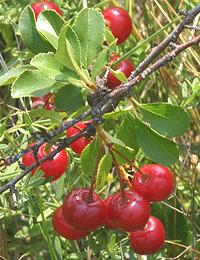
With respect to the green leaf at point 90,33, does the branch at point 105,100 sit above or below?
below

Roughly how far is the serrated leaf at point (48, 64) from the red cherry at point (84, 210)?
218mm

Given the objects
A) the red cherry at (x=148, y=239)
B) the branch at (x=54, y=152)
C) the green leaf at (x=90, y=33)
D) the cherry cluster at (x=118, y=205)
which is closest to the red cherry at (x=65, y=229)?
the cherry cluster at (x=118, y=205)

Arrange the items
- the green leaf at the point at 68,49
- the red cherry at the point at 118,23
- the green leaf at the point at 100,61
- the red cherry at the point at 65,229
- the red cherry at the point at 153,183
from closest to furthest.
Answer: the green leaf at the point at 68,49
the green leaf at the point at 100,61
the red cherry at the point at 153,183
the red cherry at the point at 65,229
the red cherry at the point at 118,23

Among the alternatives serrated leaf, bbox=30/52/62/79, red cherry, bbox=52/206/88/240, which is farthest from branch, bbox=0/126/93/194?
red cherry, bbox=52/206/88/240

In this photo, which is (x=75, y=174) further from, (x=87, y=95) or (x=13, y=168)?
(x=87, y=95)

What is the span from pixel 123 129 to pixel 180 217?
2.88 feet

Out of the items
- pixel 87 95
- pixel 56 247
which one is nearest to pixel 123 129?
pixel 87 95

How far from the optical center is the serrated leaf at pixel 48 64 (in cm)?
101

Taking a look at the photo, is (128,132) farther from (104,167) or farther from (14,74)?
(14,74)

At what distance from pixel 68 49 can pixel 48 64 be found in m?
0.09

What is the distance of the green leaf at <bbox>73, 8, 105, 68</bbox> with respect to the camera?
3.54 ft

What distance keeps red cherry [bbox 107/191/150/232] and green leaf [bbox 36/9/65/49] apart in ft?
0.91

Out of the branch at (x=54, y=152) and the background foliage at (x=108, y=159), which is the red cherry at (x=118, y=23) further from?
the branch at (x=54, y=152)

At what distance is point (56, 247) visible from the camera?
1667 mm
